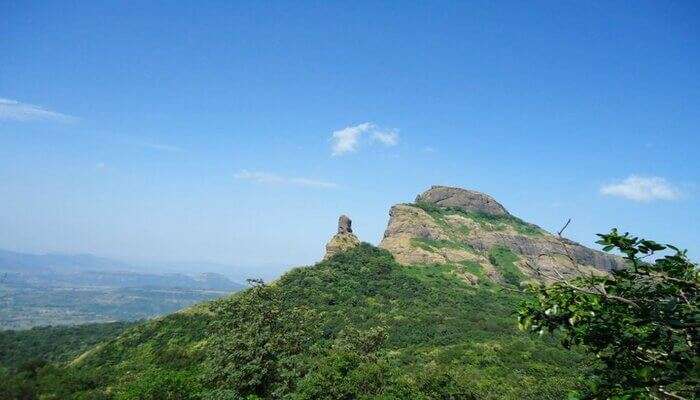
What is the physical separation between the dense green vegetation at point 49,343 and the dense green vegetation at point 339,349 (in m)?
38.3

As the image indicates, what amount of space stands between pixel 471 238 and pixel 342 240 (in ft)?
147

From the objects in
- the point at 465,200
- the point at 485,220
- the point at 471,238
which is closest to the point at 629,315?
the point at 471,238

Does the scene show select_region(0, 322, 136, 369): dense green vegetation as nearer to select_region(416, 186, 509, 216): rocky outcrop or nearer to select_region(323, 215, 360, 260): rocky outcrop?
select_region(323, 215, 360, 260): rocky outcrop

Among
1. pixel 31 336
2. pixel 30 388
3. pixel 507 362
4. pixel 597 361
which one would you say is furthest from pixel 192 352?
pixel 31 336

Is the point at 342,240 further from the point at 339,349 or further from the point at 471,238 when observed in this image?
the point at 339,349

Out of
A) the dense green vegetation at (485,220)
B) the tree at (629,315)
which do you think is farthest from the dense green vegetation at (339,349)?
the dense green vegetation at (485,220)

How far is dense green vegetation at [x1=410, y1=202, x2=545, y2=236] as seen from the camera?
151150mm

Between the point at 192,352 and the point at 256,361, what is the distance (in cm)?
4369

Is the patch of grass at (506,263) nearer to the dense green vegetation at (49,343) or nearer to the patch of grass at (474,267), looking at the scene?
the patch of grass at (474,267)

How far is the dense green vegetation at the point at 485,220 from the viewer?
496 feet

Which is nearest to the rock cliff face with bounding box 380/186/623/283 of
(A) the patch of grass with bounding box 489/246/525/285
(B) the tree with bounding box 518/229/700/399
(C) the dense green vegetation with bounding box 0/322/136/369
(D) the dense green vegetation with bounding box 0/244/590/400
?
(A) the patch of grass with bounding box 489/246/525/285

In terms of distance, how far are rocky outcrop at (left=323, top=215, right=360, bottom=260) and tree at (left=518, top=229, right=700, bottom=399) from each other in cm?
11644

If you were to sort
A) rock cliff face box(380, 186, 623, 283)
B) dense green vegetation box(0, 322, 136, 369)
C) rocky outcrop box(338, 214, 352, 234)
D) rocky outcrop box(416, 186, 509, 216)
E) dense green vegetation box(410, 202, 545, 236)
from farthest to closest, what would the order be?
rocky outcrop box(416, 186, 509, 216)
dense green vegetation box(410, 202, 545, 236)
rocky outcrop box(338, 214, 352, 234)
rock cliff face box(380, 186, 623, 283)
dense green vegetation box(0, 322, 136, 369)

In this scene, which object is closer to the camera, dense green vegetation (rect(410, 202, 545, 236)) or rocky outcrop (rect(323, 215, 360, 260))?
rocky outcrop (rect(323, 215, 360, 260))
